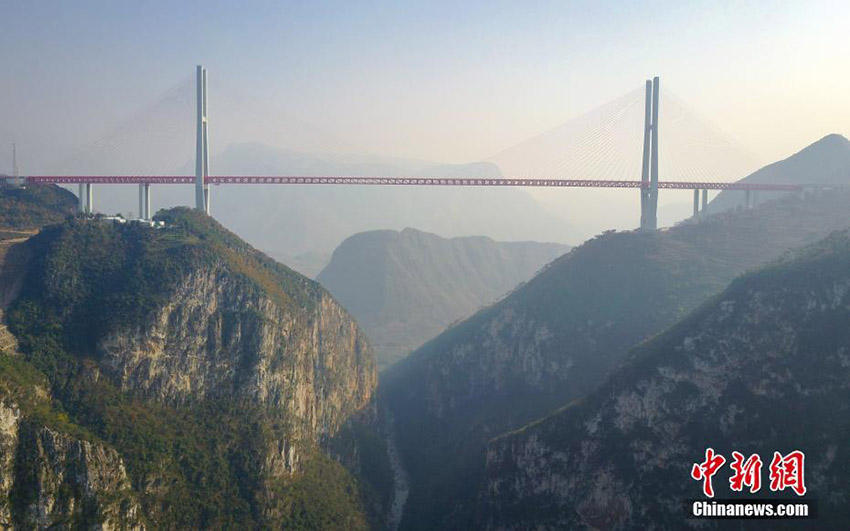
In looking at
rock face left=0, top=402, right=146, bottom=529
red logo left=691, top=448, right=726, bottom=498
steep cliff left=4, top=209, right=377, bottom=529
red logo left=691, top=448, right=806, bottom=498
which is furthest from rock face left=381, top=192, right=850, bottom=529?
rock face left=0, top=402, right=146, bottom=529

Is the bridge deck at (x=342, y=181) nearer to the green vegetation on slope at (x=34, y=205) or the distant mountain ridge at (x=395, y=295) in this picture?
the green vegetation on slope at (x=34, y=205)

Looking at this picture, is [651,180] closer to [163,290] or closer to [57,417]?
[163,290]

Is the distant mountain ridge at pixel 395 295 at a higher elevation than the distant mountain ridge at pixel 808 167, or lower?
lower

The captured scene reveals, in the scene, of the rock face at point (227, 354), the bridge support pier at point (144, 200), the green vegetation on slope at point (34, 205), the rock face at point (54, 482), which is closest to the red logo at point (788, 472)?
the rock face at point (227, 354)

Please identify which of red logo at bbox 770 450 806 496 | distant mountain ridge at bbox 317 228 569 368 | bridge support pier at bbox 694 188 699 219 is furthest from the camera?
distant mountain ridge at bbox 317 228 569 368

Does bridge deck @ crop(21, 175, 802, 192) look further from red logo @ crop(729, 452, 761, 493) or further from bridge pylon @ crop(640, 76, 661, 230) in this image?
red logo @ crop(729, 452, 761, 493)

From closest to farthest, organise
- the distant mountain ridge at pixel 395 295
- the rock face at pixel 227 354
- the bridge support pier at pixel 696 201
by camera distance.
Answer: the rock face at pixel 227 354 → the bridge support pier at pixel 696 201 → the distant mountain ridge at pixel 395 295
